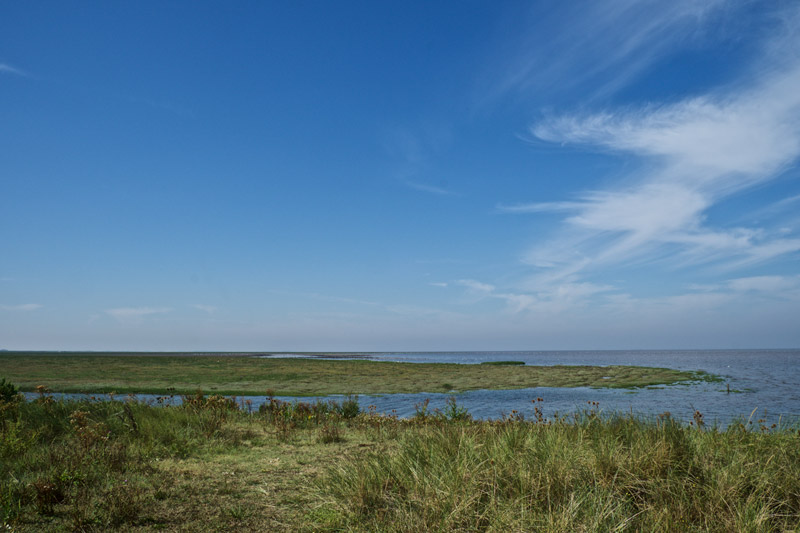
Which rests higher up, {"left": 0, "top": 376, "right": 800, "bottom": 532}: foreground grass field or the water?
{"left": 0, "top": 376, "right": 800, "bottom": 532}: foreground grass field

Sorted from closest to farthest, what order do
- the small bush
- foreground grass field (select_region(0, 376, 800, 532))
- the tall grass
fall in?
the tall grass, foreground grass field (select_region(0, 376, 800, 532)), the small bush

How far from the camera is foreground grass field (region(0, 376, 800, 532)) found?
4.64m

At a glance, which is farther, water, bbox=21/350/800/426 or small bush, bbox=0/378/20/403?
water, bbox=21/350/800/426

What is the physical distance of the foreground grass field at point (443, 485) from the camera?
4.64 metres

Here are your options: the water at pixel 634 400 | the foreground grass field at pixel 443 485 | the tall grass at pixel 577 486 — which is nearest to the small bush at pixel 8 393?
the foreground grass field at pixel 443 485

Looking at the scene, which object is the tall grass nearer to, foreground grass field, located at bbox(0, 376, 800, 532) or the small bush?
foreground grass field, located at bbox(0, 376, 800, 532)

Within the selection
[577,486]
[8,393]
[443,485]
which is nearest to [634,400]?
[577,486]

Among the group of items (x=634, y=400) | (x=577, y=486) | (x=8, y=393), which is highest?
(x=8, y=393)

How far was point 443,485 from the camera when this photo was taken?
5.18 metres

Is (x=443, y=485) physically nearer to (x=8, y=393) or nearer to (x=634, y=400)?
(x=8, y=393)

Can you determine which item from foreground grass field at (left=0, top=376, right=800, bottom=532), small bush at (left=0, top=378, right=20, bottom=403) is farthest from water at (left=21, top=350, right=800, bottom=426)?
foreground grass field at (left=0, top=376, right=800, bottom=532)

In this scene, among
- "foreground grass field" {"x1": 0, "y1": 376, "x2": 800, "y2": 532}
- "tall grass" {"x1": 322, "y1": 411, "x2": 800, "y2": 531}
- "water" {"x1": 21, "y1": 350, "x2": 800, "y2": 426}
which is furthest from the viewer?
"water" {"x1": 21, "y1": 350, "x2": 800, "y2": 426}

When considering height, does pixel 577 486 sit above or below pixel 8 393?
below

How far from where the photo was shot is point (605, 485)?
204 inches
